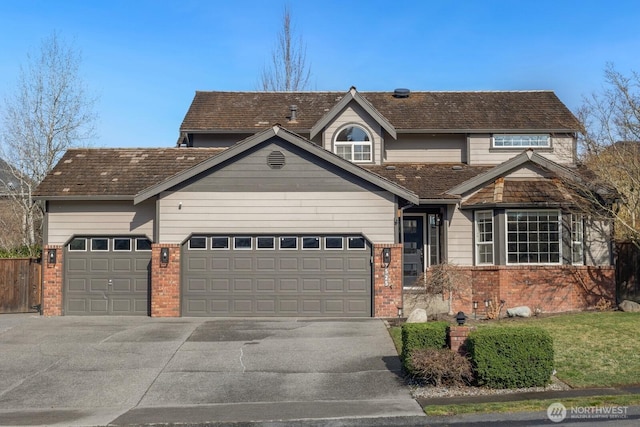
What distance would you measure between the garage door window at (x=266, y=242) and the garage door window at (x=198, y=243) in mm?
1500

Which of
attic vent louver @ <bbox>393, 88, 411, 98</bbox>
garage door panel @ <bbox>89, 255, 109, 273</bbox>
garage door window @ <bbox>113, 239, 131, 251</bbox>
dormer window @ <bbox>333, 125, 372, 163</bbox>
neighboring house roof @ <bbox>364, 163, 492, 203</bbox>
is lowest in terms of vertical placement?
garage door panel @ <bbox>89, 255, 109, 273</bbox>

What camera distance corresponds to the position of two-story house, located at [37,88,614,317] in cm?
1812

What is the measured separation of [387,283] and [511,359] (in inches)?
302

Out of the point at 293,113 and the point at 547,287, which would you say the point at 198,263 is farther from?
the point at 547,287

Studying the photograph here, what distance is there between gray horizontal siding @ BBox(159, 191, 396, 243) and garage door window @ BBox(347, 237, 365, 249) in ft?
0.71

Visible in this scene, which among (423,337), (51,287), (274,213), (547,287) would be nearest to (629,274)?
(547,287)

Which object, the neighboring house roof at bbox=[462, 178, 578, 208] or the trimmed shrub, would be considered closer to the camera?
the trimmed shrub

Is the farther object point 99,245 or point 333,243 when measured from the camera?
point 99,245

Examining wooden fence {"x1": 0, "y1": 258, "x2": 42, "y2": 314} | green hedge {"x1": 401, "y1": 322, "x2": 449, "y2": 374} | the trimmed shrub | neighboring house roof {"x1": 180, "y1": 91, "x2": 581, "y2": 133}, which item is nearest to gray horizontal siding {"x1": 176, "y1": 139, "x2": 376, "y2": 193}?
neighboring house roof {"x1": 180, "y1": 91, "x2": 581, "y2": 133}

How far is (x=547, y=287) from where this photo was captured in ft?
60.6

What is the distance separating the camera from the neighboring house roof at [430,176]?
19.5m

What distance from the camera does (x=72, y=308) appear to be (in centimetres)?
1883

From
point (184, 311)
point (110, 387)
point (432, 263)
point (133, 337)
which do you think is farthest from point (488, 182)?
point (110, 387)

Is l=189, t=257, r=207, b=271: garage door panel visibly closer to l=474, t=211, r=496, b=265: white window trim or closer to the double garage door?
the double garage door
